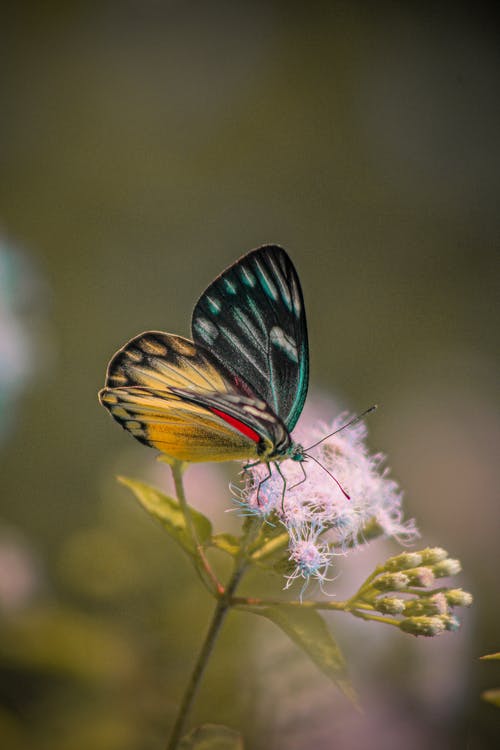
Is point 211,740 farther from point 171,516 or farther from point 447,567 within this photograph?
point 447,567

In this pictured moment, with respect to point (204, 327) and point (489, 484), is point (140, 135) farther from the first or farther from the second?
point (204, 327)

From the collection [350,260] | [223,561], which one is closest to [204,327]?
[223,561]

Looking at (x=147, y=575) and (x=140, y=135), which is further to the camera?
(x=140, y=135)

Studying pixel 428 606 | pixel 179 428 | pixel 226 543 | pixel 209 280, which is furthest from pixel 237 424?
pixel 209 280

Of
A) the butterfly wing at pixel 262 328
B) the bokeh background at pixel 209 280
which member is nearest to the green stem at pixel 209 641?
the butterfly wing at pixel 262 328

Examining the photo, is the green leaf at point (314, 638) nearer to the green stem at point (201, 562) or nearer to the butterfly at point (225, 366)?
the green stem at point (201, 562)

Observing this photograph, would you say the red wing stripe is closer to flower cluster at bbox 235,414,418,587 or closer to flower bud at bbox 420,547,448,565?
flower cluster at bbox 235,414,418,587
